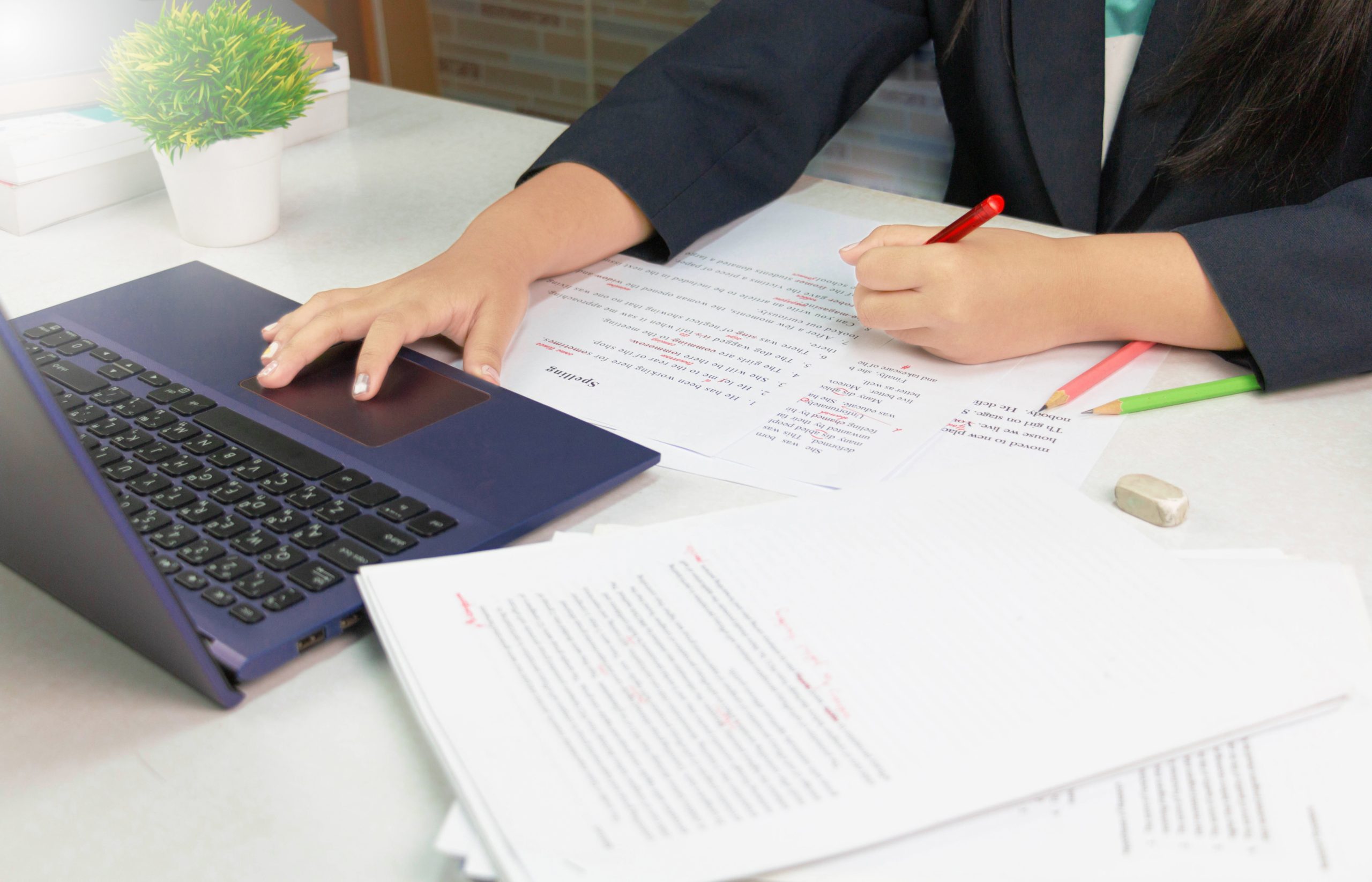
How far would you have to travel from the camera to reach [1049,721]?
38 centimetres

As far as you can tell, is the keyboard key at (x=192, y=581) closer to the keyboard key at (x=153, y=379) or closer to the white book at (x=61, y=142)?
the keyboard key at (x=153, y=379)

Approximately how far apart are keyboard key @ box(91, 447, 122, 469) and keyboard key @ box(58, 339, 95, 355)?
0.13 meters

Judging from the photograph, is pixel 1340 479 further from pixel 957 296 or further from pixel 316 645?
pixel 316 645

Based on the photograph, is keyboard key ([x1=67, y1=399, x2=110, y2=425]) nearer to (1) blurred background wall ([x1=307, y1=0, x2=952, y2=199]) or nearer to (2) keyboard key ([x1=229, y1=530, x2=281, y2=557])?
(2) keyboard key ([x1=229, y1=530, x2=281, y2=557])

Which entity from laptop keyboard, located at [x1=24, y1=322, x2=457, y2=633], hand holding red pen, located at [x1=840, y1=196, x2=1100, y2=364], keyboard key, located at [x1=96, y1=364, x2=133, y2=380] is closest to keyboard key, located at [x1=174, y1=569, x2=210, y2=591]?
laptop keyboard, located at [x1=24, y1=322, x2=457, y2=633]

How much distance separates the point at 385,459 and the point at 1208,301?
522 millimetres

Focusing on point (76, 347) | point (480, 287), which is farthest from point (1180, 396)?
point (76, 347)

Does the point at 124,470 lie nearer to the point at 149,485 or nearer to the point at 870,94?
the point at 149,485

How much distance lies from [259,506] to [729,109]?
Result: 0.58 m

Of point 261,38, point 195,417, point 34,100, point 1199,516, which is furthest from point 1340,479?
point 34,100

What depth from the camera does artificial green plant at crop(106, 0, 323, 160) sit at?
2.45ft

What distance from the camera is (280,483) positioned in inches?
19.9

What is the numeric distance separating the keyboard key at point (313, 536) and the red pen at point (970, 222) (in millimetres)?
418

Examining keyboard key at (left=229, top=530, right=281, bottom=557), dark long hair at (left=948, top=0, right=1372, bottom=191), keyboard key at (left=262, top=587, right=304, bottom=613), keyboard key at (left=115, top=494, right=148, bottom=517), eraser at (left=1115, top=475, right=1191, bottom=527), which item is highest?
dark long hair at (left=948, top=0, right=1372, bottom=191)
